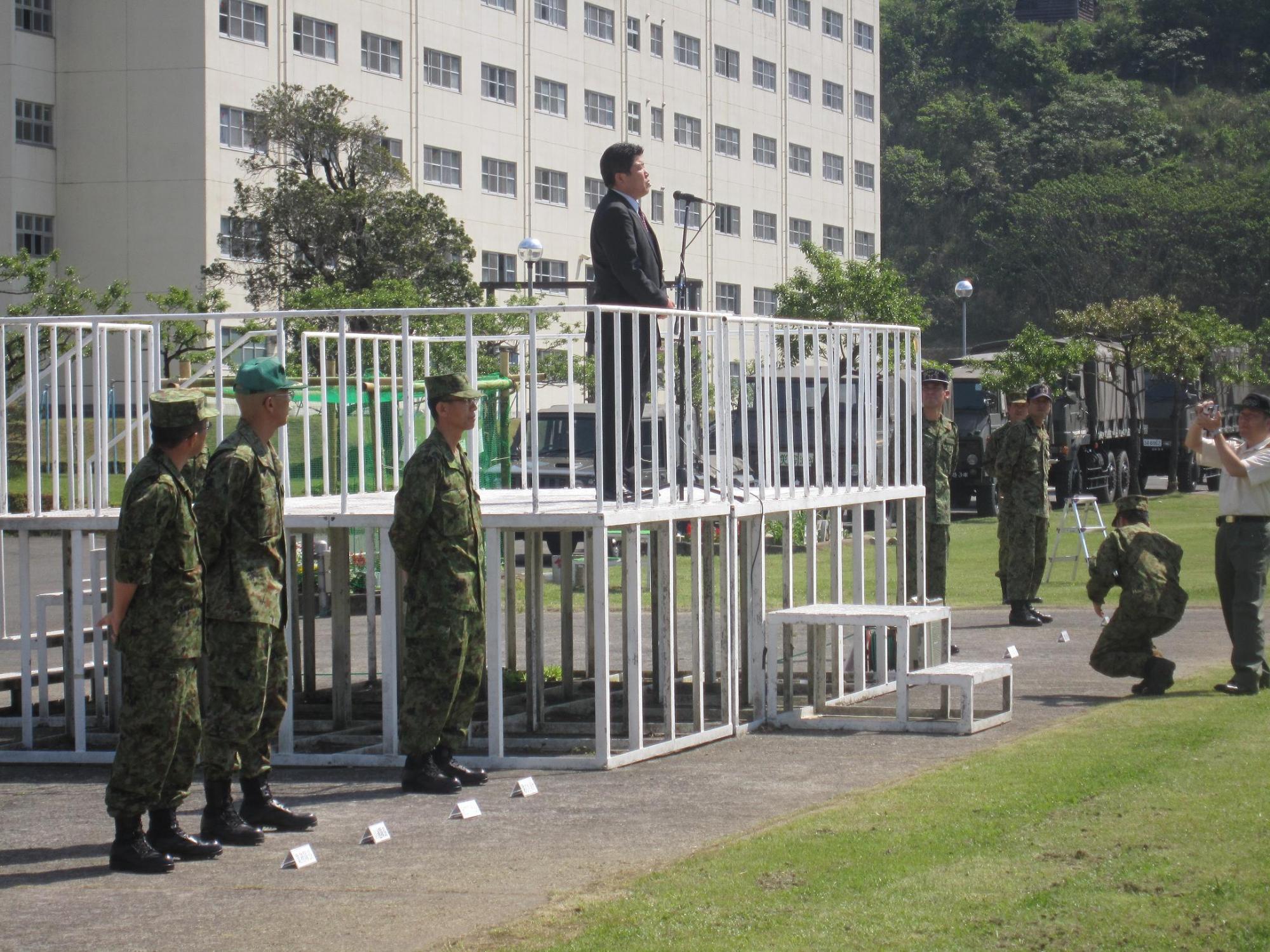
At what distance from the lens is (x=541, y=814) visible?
828 cm

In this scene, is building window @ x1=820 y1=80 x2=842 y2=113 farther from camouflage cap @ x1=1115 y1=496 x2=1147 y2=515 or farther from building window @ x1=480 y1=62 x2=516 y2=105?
camouflage cap @ x1=1115 y1=496 x2=1147 y2=515

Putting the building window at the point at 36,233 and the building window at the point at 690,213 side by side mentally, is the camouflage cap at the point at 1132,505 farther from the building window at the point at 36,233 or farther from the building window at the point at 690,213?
the building window at the point at 690,213

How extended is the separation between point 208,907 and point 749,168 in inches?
2683

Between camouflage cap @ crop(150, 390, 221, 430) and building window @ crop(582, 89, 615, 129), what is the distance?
57.2 metres

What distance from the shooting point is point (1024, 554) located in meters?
15.9

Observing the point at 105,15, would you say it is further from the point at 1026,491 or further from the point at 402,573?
the point at 402,573

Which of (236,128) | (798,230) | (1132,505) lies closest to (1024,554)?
(1132,505)

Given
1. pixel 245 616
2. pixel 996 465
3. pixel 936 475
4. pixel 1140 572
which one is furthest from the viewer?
pixel 996 465

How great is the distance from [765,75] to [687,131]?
7097mm

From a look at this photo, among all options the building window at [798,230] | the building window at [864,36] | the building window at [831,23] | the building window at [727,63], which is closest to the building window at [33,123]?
the building window at [727,63]

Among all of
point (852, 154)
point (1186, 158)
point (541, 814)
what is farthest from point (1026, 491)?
point (1186, 158)

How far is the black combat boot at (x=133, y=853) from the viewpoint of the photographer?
7188 millimetres

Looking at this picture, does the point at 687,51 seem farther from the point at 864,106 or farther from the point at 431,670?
the point at 431,670

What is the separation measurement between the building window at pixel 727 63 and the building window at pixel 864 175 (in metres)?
10.5
